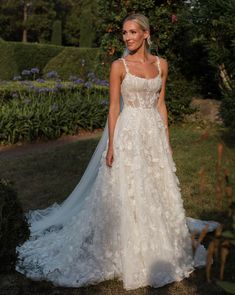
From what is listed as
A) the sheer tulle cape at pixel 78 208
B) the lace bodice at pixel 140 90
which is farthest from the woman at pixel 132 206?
the sheer tulle cape at pixel 78 208

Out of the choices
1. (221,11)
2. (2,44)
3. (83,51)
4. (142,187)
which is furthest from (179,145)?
(2,44)

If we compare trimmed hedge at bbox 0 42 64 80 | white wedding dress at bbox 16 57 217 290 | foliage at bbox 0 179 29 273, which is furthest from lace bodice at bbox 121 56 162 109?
trimmed hedge at bbox 0 42 64 80

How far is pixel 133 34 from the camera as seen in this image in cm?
407

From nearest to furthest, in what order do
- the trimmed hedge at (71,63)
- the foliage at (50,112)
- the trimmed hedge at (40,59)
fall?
the foliage at (50,112) < the trimmed hedge at (71,63) < the trimmed hedge at (40,59)

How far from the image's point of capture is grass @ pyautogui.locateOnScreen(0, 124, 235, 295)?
3972mm

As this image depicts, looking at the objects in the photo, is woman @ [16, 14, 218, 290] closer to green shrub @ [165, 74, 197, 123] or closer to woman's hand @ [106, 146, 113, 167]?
woman's hand @ [106, 146, 113, 167]

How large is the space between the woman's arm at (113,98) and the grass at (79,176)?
694 mm

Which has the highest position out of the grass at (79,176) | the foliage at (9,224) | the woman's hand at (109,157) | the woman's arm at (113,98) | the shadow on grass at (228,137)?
the woman's arm at (113,98)

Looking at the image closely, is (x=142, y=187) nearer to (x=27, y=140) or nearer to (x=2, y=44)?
(x=27, y=140)

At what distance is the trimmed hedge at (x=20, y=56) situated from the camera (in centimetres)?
2436

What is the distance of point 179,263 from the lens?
4.20 meters

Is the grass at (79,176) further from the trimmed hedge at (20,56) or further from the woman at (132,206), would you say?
the trimmed hedge at (20,56)

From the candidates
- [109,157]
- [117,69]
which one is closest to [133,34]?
[117,69]

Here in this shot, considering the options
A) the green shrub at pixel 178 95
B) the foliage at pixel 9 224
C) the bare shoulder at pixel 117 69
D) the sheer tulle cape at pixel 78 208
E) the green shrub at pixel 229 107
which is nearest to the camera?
the foliage at pixel 9 224
